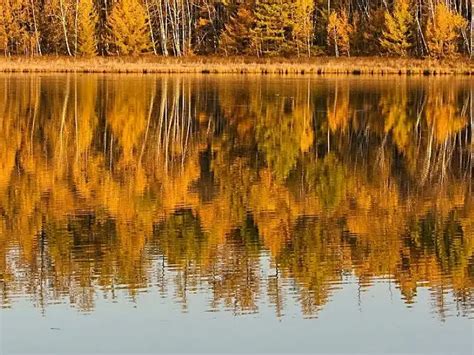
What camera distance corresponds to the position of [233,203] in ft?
58.8

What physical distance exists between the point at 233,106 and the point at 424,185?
722 inches

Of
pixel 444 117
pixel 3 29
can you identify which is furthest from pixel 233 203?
pixel 3 29

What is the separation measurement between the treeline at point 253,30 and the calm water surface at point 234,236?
144 feet

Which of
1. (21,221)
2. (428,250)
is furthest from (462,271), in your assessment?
(21,221)

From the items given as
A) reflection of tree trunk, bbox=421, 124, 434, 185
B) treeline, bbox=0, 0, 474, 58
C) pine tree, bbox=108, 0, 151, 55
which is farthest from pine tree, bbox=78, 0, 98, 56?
reflection of tree trunk, bbox=421, 124, 434, 185

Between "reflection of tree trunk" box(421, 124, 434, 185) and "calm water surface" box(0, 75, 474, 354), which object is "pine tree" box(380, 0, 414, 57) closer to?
"calm water surface" box(0, 75, 474, 354)

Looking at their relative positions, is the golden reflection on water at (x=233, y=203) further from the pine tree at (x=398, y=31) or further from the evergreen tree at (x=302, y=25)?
the evergreen tree at (x=302, y=25)

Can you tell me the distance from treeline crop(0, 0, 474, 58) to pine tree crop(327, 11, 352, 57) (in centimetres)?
7

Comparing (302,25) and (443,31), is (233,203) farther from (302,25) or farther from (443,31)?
(302,25)

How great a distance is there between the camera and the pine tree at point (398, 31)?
74.1 metres

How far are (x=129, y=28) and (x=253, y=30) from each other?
29.9 ft

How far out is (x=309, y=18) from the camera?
8331 cm

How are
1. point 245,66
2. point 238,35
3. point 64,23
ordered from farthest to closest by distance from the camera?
point 238,35, point 64,23, point 245,66

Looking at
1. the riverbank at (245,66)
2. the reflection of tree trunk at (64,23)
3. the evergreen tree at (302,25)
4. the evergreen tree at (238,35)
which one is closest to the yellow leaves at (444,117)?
the riverbank at (245,66)
